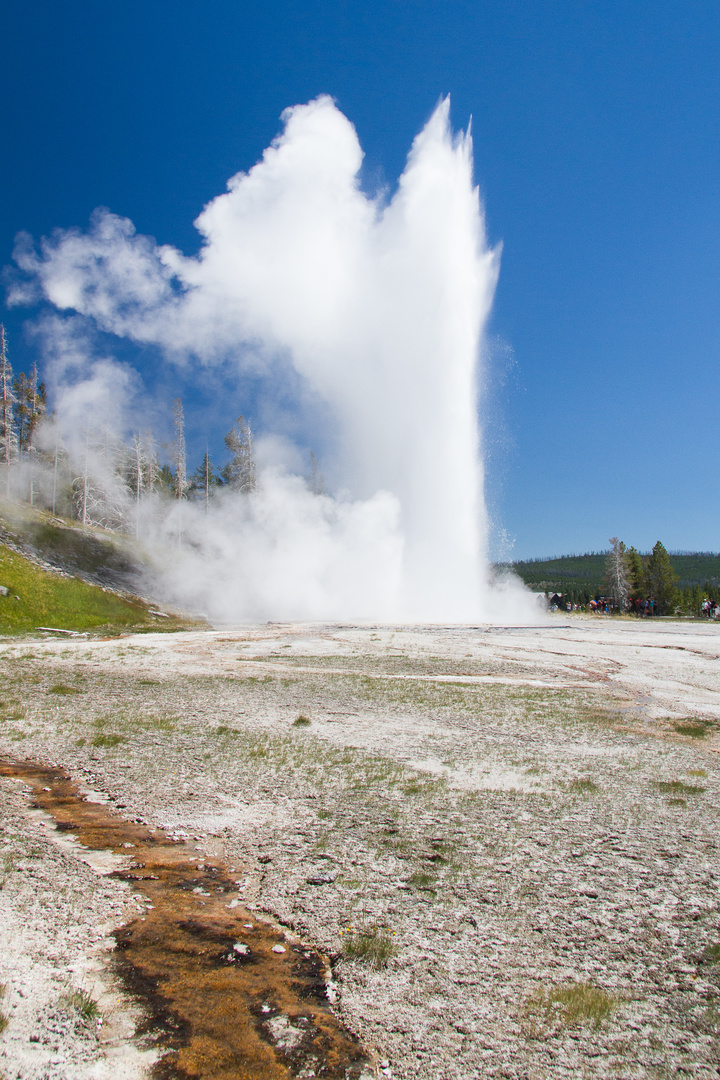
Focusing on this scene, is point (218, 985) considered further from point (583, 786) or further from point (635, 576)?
point (635, 576)

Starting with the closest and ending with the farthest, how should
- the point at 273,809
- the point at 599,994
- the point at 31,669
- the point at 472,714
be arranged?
1. the point at 599,994
2. the point at 273,809
3. the point at 472,714
4. the point at 31,669

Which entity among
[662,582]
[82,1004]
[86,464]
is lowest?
[82,1004]

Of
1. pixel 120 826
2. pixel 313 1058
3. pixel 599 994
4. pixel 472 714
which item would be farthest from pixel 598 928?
pixel 472 714

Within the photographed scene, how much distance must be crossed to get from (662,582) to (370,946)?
10000 centimetres

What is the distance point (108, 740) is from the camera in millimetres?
10328

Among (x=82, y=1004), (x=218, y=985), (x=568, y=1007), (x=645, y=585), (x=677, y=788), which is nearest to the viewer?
(x=82, y=1004)

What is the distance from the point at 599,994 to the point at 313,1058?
2.03 m

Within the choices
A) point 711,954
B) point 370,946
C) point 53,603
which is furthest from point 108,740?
point 53,603

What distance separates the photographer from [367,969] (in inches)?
163

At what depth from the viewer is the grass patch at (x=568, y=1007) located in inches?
144

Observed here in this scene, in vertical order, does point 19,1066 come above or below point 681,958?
above

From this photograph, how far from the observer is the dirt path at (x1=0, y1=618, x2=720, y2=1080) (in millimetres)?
3523

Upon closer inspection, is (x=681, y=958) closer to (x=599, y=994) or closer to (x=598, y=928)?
(x=598, y=928)

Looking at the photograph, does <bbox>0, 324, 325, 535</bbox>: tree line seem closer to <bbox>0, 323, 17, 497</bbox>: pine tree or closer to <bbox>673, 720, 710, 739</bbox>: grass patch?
<bbox>0, 323, 17, 497</bbox>: pine tree
